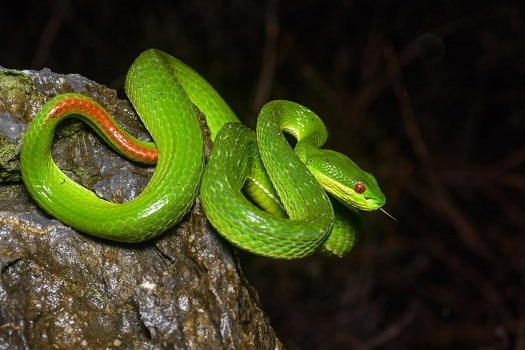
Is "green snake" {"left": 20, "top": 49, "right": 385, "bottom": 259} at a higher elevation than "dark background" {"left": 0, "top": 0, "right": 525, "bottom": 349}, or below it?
higher


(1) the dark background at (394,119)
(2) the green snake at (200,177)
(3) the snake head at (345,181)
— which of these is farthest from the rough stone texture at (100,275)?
(1) the dark background at (394,119)

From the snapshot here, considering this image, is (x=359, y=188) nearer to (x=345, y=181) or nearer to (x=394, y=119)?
(x=345, y=181)

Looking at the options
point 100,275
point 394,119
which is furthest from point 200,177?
point 394,119

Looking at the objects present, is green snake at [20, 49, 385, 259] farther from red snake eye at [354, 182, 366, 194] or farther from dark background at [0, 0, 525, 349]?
dark background at [0, 0, 525, 349]

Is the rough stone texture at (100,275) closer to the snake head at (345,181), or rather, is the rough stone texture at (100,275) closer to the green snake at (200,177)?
the green snake at (200,177)

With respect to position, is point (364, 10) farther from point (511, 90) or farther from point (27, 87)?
point (27, 87)

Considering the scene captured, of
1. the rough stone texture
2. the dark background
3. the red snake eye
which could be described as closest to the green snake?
the red snake eye

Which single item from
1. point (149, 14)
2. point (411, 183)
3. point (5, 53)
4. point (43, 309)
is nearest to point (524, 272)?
point (411, 183)
